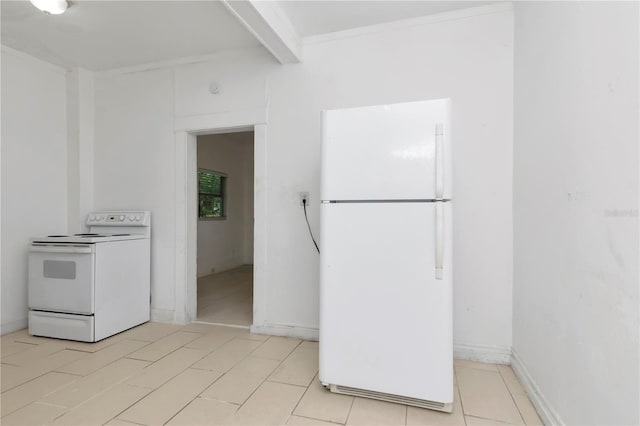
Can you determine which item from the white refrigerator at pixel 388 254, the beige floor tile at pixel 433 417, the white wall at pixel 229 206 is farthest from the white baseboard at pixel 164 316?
the white wall at pixel 229 206

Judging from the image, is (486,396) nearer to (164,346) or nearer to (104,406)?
(104,406)

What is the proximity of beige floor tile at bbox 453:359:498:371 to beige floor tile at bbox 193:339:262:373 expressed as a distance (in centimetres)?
150

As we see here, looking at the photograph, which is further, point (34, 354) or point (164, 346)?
point (164, 346)

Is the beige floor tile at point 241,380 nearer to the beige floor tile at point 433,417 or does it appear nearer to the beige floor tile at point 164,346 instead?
the beige floor tile at point 164,346

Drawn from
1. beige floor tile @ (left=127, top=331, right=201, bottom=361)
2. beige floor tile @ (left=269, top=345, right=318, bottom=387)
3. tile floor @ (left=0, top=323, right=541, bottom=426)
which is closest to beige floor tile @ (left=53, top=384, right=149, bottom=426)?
tile floor @ (left=0, top=323, right=541, bottom=426)

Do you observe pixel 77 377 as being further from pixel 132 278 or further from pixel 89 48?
pixel 89 48

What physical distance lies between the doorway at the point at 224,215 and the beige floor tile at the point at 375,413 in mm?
2619

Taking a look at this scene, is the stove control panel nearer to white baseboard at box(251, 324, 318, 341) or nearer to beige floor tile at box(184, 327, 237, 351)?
beige floor tile at box(184, 327, 237, 351)

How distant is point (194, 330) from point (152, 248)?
921 mm

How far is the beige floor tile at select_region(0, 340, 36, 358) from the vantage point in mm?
2334

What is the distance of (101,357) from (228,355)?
915mm

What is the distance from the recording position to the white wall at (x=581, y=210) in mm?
1006

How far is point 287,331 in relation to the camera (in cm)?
265

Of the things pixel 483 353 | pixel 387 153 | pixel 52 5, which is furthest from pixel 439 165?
pixel 52 5
